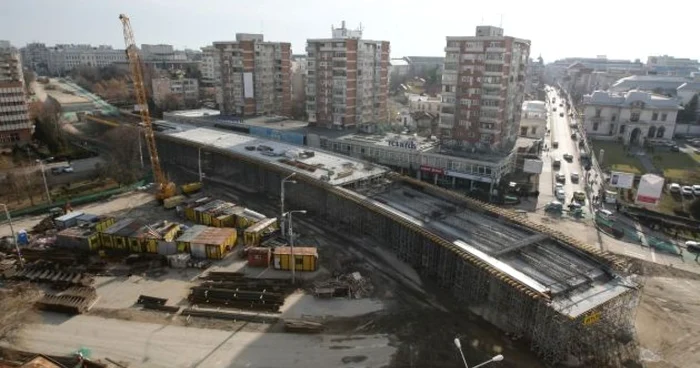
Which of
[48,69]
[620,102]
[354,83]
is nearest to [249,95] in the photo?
[354,83]

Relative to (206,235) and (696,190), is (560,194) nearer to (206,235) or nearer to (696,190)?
(696,190)

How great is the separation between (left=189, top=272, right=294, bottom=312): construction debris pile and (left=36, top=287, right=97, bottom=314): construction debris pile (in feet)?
23.6

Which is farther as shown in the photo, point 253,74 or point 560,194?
point 253,74

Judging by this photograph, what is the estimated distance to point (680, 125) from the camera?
9162 cm

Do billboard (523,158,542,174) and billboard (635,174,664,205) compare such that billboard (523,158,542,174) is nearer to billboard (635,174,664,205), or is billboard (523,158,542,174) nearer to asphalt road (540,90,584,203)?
asphalt road (540,90,584,203)

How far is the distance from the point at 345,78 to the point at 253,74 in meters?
25.0

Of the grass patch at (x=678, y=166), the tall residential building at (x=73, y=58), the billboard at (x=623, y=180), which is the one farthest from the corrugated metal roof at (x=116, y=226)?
the tall residential building at (x=73, y=58)

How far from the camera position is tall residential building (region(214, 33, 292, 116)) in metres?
84.6

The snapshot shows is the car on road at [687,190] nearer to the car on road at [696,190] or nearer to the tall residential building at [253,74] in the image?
the car on road at [696,190]

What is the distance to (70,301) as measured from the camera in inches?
1187

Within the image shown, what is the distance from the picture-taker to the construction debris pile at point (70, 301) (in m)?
29.5

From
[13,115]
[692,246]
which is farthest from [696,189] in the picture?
[13,115]

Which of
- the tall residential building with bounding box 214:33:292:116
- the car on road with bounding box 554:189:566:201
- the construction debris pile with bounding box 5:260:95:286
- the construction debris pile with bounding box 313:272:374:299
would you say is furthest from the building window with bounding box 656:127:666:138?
the construction debris pile with bounding box 5:260:95:286

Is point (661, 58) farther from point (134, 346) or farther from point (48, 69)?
point (48, 69)
